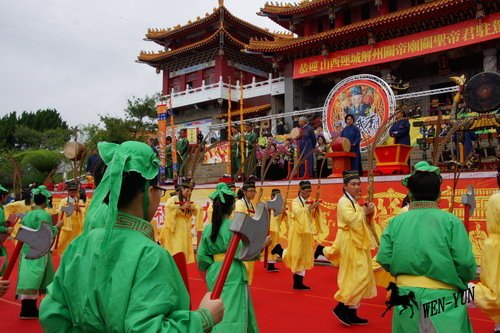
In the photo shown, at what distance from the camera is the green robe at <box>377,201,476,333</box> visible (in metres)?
2.64

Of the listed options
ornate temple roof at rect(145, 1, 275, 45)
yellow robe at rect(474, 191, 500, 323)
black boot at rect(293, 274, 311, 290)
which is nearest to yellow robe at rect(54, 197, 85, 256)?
black boot at rect(293, 274, 311, 290)

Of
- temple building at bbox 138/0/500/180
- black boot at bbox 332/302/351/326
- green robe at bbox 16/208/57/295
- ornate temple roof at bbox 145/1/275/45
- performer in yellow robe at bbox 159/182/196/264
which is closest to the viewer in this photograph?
black boot at bbox 332/302/351/326

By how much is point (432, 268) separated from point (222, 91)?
21214 millimetres

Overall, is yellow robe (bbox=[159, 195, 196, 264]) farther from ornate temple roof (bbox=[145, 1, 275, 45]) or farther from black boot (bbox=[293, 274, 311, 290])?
ornate temple roof (bbox=[145, 1, 275, 45])

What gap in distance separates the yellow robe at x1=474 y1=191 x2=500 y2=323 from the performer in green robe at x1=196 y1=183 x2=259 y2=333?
1.72m

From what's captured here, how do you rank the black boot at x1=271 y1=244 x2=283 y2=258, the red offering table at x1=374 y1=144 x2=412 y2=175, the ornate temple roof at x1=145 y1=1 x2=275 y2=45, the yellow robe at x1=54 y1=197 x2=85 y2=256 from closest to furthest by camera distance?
the red offering table at x1=374 y1=144 x2=412 y2=175
the black boot at x1=271 y1=244 x2=283 y2=258
the yellow robe at x1=54 y1=197 x2=85 y2=256
the ornate temple roof at x1=145 y1=1 x2=275 y2=45

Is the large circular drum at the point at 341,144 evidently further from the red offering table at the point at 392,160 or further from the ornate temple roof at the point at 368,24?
the ornate temple roof at the point at 368,24

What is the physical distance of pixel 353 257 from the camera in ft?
16.5

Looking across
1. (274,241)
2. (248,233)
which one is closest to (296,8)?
(274,241)

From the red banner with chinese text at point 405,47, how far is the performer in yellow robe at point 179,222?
35.3 ft

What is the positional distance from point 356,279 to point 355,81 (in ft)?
26.3

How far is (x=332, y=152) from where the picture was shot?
9680 millimetres

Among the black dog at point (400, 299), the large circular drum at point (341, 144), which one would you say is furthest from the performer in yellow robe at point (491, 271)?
the large circular drum at point (341, 144)

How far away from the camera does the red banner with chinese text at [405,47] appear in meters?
14.4
